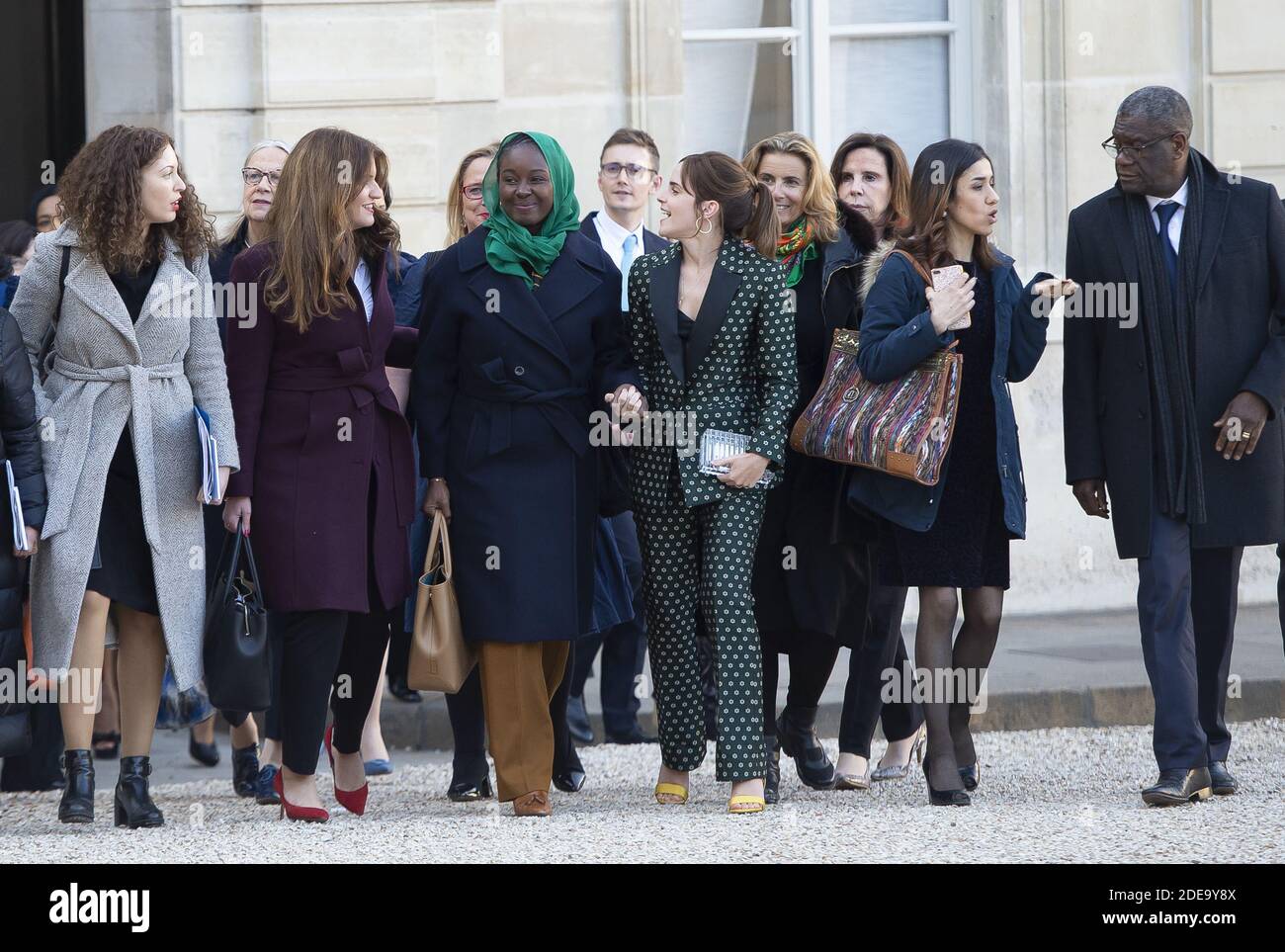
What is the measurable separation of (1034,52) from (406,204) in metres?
3.20

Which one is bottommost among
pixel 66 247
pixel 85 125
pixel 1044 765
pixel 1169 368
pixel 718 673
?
pixel 1044 765

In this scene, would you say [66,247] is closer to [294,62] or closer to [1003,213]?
[294,62]

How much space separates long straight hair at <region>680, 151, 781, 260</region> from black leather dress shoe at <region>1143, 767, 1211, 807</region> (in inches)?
74.8

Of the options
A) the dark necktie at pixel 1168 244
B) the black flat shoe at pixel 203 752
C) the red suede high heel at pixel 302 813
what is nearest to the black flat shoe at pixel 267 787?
the red suede high heel at pixel 302 813

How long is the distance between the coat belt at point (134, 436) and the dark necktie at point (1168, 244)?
114 inches

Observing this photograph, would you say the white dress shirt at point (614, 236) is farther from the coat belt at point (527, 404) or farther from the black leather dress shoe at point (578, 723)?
the black leather dress shoe at point (578, 723)

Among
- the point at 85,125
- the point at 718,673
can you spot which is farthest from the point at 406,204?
the point at 718,673

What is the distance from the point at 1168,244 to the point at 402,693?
3595 mm

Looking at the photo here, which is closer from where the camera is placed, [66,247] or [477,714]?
[66,247]

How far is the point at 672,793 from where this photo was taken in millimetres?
6258

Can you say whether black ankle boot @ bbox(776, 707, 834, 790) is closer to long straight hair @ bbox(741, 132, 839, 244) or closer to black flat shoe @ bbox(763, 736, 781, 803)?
black flat shoe @ bbox(763, 736, 781, 803)

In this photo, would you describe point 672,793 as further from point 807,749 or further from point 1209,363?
point 1209,363

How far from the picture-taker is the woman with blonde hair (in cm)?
641

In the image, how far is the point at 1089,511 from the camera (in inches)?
248
